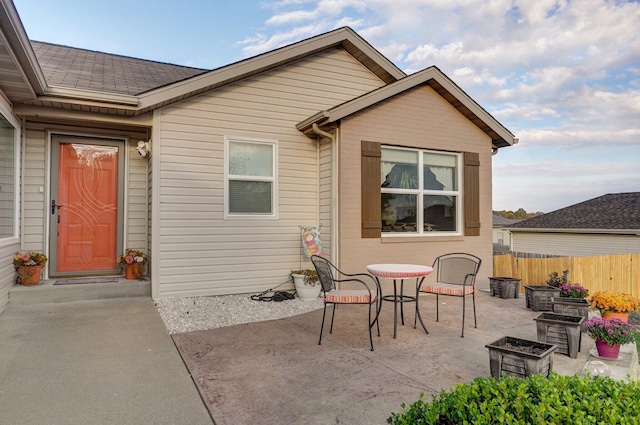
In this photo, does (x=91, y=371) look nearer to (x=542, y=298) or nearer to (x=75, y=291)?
(x=75, y=291)

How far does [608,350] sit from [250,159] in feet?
17.2

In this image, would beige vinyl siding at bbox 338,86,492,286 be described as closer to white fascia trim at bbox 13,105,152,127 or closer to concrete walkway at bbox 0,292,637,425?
concrete walkway at bbox 0,292,637,425

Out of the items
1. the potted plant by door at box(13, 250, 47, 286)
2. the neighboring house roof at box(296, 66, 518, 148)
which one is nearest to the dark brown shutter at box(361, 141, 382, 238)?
the neighboring house roof at box(296, 66, 518, 148)

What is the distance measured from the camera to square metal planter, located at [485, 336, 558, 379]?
8.88 ft

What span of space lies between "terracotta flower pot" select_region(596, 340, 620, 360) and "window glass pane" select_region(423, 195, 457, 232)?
337 centimetres

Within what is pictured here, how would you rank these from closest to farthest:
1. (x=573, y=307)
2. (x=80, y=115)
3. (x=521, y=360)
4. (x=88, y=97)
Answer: (x=521, y=360)
(x=573, y=307)
(x=88, y=97)
(x=80, y=115)

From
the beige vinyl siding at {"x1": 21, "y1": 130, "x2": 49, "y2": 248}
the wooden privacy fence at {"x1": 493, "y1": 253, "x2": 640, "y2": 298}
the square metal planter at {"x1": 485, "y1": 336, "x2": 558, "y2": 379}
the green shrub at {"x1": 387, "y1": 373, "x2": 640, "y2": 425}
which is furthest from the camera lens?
the wooden privacy fence at {"x1": 493, "y1": 253, "x2": 640, "y2": 298}

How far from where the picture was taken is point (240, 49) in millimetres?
11953

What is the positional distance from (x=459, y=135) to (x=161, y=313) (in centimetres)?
575

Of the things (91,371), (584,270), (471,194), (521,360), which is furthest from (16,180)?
(584,270)

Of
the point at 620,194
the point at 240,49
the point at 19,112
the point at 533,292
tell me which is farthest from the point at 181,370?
the point at 620,194

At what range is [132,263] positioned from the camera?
5.95 meters

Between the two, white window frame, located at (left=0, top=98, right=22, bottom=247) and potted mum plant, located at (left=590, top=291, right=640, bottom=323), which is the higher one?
white window frame, located at (left=0, top=98, right=22, bottom=247)

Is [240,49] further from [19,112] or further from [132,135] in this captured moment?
[19,112]
